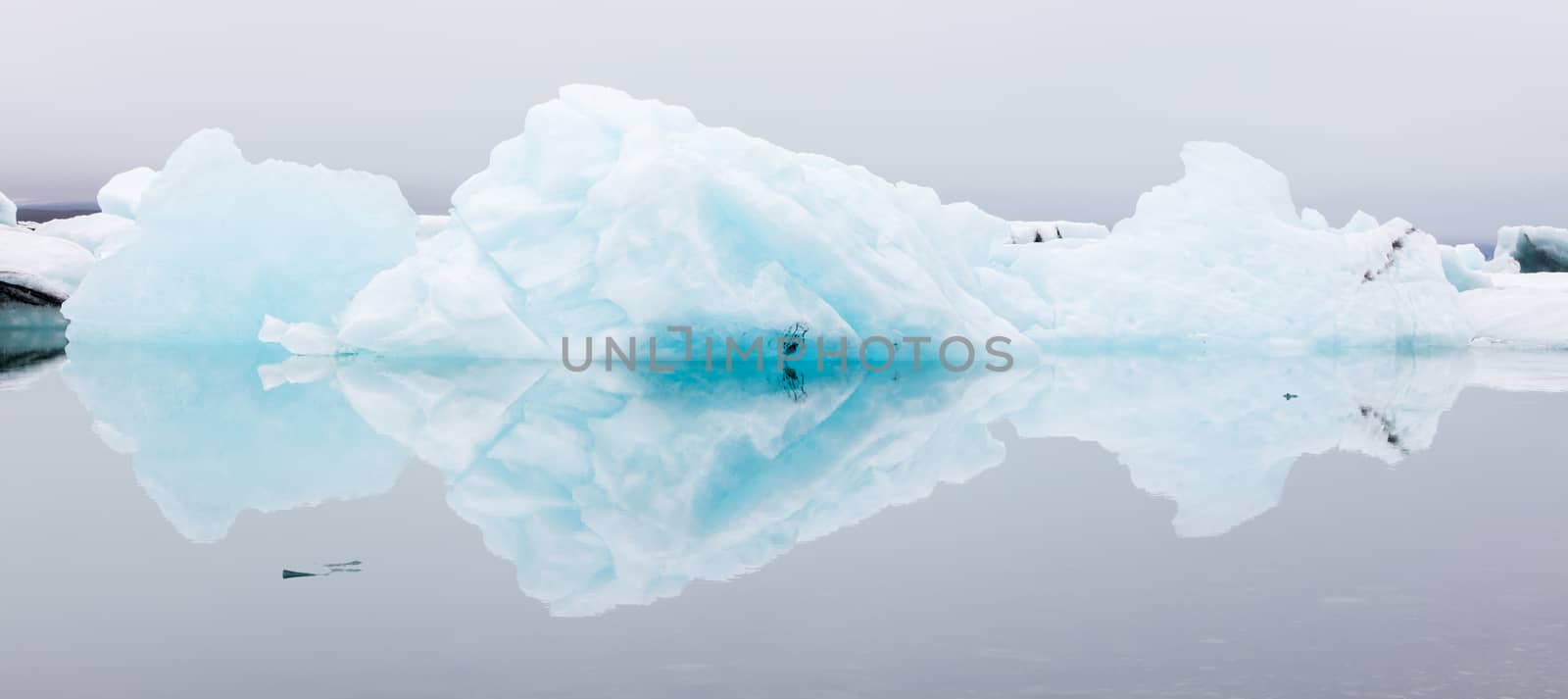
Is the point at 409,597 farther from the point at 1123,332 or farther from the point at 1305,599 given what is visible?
the point at 1123,332

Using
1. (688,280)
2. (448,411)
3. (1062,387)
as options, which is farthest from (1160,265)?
(448,411)

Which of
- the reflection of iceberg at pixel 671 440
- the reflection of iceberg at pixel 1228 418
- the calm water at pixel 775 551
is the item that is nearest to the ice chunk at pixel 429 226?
the reflection of iceberg at pixel 671 440

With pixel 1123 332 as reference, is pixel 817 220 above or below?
above

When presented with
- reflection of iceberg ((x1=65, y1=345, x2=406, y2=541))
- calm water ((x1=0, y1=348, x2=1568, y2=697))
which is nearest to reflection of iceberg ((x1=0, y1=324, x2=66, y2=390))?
reflection of iceberg ((x1=65, y1=345, x2=406, y2=541))

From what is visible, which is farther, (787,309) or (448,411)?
(787,309)

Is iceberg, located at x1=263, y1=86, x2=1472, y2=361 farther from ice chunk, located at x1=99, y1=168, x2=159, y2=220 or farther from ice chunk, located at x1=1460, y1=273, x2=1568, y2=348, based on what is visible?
ice chunk, located at x1=99, y1=168, x2=159, y2=220

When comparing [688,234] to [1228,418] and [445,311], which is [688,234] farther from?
[1228,418]
